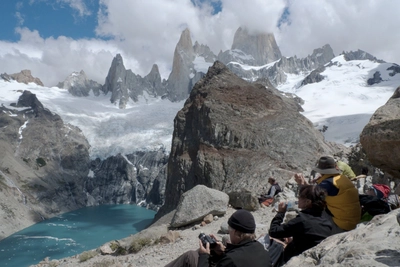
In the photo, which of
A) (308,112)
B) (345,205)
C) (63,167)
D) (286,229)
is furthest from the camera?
(308,112)

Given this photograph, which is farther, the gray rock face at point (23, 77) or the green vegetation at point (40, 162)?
the gray rock face at point (23, 77)

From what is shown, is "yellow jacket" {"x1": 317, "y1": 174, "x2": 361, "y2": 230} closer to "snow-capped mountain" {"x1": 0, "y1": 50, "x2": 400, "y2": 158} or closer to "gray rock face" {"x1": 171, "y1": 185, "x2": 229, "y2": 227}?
"gray rock face" {"x1": 171, "y1": 185, "x2": 229, "y2": 227}

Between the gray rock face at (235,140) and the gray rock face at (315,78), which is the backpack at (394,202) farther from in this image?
the gray rock face at (315,78)

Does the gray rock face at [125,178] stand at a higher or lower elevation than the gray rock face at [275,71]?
lower

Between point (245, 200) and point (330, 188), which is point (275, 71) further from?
point (330, 188)

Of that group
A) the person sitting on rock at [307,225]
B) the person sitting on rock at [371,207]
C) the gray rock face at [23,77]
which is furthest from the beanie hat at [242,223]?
the gray rock face at [23,77]

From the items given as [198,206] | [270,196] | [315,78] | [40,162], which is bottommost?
[198,206]

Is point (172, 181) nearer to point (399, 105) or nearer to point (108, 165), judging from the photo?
point (399, 105)

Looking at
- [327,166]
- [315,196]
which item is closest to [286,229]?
[315,196]
